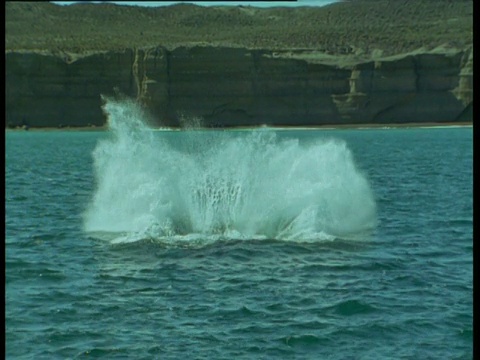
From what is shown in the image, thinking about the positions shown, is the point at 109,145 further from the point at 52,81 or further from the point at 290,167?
the point at 52,81

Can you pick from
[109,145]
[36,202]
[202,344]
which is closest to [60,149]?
[36,202]

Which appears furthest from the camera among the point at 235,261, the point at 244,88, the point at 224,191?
the point at 244,88

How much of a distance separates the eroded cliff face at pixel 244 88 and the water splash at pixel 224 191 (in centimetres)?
6572

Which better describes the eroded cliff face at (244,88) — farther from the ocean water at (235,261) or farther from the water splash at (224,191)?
the water splash at (224,191)

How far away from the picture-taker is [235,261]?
13125 millimetres

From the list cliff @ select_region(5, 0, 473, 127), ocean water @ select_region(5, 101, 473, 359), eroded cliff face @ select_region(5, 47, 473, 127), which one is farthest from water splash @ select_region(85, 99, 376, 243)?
eroded cliff face @ select_region(5, 47, 473, 127)

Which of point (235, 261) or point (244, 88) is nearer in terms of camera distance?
point (235, 261)

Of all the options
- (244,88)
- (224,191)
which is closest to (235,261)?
(224,191)

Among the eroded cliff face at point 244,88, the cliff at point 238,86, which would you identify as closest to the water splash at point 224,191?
the cliff at point 238,86

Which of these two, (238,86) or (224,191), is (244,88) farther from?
(224,191)

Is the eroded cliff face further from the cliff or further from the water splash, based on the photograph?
the water splash

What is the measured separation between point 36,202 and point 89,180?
827 centimetres

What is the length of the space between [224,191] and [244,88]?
68752 mm

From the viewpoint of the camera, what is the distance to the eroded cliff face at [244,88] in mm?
84625
